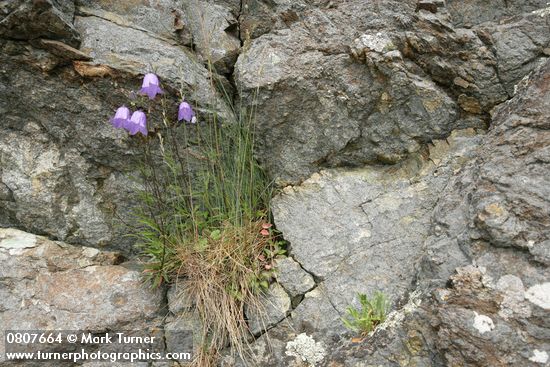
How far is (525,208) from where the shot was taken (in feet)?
6.41

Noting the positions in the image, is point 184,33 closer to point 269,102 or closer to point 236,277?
point 269,102

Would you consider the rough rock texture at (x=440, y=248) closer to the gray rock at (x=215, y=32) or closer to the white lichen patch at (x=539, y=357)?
the white lichen patch at (x=539, y=357)

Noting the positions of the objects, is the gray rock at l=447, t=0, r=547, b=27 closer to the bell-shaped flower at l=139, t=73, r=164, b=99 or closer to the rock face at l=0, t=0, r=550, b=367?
the rock face at l=0, t=0, r=550, b=367

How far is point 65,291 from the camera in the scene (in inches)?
113

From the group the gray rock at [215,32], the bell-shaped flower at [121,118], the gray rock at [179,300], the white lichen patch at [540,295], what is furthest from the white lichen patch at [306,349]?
the gray rock at [215,32]

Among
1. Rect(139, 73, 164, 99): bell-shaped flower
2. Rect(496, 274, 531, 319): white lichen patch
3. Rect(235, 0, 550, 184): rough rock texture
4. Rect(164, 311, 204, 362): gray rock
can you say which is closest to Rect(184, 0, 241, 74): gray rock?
Rect(235, 0, 550, 184): rough rock texture

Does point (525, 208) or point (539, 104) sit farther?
point (539, 104)

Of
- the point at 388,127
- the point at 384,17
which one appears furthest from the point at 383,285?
the point at 384,17

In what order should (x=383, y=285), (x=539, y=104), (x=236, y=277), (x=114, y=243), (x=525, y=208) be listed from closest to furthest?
(x=525, y=208) → (x=539, y=104) → (x=383, y=285) → (x=236, y=277) → (x=114, y=243)

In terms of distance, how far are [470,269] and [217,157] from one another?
1770mm

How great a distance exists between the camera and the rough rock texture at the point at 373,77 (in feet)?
9.50

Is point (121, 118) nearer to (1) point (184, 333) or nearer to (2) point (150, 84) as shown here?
(2) point (150, 84)

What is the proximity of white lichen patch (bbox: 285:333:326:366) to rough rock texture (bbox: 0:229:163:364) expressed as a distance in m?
0.88

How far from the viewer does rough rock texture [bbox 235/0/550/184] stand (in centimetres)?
289
